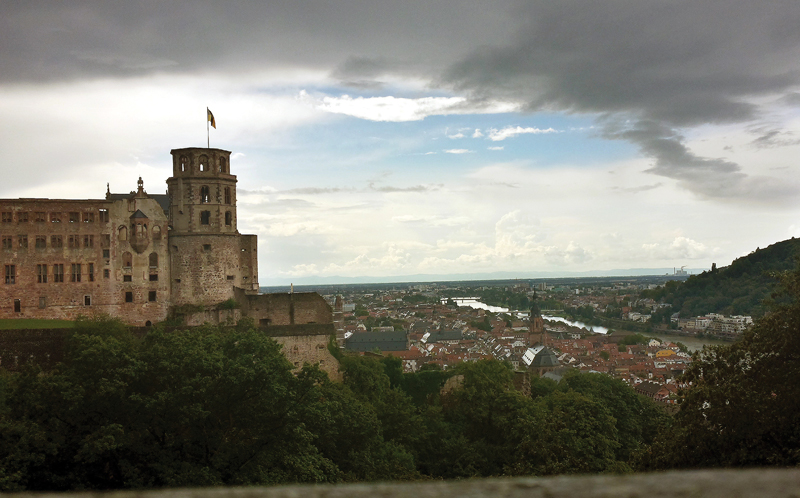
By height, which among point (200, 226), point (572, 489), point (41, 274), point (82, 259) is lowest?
point (572, 489)

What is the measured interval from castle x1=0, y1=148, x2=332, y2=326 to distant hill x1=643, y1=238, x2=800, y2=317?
418ft

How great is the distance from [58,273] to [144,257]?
4.10 m

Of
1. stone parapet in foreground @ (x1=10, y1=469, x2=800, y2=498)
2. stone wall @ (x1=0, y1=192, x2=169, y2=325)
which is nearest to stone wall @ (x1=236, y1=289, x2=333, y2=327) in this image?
stone wall @ (x1=0, y1=192, x2=169, y2=325)

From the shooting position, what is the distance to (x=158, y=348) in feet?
65.1

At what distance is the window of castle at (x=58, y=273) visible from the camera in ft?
111

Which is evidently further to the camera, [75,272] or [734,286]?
[734,286]

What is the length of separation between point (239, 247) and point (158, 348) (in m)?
18.3

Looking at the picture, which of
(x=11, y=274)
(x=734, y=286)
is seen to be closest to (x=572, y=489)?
(x=11, y=274)

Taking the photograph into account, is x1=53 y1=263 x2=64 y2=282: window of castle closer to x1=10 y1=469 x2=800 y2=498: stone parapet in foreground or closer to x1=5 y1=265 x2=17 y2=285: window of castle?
x1=5 y1=265 x2=17 y2=285: window of castle

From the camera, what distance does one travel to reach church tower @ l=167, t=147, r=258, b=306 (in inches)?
1414

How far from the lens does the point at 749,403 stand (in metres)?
15.5

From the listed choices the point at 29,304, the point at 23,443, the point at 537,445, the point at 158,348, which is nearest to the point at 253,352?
the point at 158,348

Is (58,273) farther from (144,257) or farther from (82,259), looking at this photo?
(144,257)

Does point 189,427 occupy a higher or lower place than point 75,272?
lower
